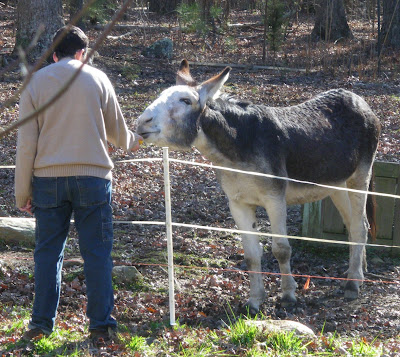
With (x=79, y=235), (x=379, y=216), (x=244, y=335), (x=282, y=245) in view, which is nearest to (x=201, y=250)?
(x=282, y=245)

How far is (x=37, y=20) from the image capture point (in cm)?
1599

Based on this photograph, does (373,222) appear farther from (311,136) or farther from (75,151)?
(75,151)

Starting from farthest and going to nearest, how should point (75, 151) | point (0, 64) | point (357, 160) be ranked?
point (0, 64) → point (357, 160) → point (75, 151)

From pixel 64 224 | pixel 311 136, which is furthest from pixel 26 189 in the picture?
pixel 311 136

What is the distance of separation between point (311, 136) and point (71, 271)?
2954 millimetres

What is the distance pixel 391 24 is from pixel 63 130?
18688 mm

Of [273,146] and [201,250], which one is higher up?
[273,146]

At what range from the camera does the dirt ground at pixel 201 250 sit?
236 inches

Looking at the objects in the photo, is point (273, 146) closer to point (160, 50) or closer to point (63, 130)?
point (63, 130)

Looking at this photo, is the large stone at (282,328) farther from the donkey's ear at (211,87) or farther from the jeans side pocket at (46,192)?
the donkey's ear at (211,87)

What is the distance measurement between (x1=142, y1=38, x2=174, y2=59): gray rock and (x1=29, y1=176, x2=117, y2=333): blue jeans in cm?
1506

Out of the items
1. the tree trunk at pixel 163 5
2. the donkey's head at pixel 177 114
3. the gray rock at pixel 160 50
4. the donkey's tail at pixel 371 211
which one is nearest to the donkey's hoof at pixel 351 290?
the donkey's tail at pixel 371 211

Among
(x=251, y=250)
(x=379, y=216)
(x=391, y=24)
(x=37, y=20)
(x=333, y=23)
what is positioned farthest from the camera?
(x=333, y=23)

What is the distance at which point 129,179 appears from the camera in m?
10.6
